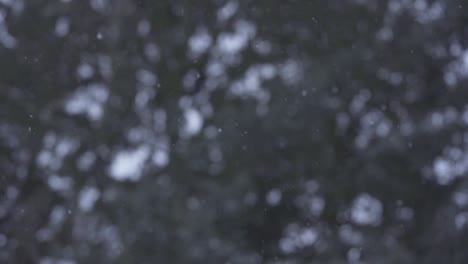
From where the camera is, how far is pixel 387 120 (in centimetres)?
349

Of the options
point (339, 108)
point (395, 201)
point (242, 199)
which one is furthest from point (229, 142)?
point (395, 201)

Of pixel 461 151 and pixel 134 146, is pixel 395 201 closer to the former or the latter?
pixel 461 151

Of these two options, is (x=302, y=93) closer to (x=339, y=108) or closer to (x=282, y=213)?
(x=339, y=108)

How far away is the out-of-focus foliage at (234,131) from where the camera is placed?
338 cm

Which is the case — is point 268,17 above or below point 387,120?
above

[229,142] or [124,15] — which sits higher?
[124,15]

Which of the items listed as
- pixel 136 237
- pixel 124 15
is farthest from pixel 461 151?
pixel 124 15

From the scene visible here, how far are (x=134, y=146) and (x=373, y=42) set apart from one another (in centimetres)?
113

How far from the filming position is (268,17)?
3.75m

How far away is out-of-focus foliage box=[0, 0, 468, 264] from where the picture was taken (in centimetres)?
338

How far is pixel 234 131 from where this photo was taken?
11.3 ft

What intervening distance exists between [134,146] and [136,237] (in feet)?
1.44

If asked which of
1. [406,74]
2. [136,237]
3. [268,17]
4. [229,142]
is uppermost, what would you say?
[268,17]

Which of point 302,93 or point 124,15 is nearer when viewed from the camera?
point 302,93
